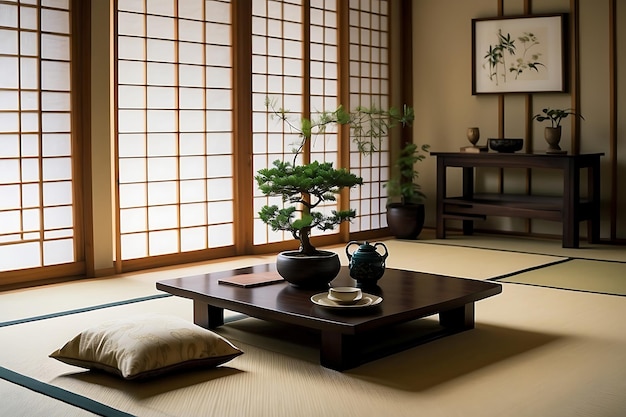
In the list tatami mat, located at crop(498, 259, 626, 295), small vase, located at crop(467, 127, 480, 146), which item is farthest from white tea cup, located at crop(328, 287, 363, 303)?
small vase, located at crop(467, 127, 480, 146)

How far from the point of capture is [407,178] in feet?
28.9

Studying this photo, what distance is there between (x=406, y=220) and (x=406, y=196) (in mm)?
295

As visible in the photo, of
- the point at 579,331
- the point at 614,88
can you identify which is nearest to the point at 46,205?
the point at 579,331

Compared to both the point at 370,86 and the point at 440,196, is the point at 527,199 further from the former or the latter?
the point at 370,86

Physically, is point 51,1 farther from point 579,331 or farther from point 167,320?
point 579,331

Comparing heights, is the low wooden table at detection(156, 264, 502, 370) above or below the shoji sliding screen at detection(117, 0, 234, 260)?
below

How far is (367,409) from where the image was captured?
319 cm

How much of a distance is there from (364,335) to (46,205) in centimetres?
268

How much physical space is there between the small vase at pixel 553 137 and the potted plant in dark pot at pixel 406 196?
50.2 inches

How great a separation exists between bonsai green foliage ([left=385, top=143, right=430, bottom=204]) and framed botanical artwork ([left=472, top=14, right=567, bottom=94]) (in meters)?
0.85

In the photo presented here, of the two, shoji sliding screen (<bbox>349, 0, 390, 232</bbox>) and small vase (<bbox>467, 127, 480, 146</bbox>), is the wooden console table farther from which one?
shoji sliding screen (<bbox>349, 0, 390, 232</bbox>)

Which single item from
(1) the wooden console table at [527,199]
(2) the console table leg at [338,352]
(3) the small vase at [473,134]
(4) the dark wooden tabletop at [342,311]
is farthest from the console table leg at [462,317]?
(3) the small vase at [473,134]

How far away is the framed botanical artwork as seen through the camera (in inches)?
313

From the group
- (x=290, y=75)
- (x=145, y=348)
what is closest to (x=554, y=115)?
(x=290, y=75)
